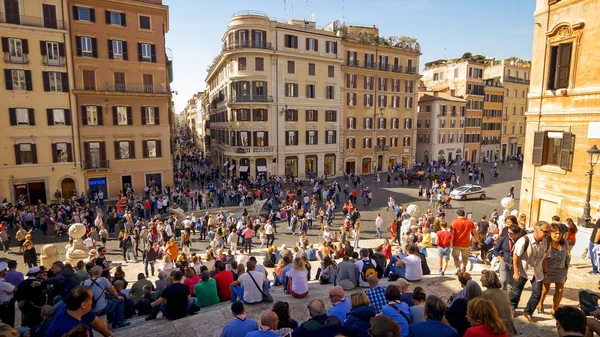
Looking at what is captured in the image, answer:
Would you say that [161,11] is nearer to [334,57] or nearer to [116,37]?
[116,37]

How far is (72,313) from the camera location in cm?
434

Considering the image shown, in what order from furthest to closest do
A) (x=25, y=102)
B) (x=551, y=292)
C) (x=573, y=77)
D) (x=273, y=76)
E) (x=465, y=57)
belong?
(x=465, y=57) < (x=273, y=76) < (x=25, y=102) < (x=573, y=77) < (x=551, y=292)

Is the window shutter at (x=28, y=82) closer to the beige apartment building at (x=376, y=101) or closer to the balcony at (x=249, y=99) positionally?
the balcony at (x=249, y=99)

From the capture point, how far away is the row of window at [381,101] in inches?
1663

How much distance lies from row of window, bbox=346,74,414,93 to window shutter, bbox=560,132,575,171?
29251 millimetres

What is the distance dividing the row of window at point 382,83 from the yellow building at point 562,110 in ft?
88.1

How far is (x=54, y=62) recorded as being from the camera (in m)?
26.3

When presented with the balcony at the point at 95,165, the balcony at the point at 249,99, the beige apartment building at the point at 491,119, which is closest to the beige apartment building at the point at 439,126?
the beige apartment building at the point at 491,119

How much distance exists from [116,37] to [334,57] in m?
22.1

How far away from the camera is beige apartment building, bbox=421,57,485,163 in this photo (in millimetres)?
50994

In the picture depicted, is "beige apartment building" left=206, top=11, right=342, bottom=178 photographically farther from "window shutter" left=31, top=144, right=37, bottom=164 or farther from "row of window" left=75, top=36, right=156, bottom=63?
"window shutter" left=31, top=144, right=37, bottom=164

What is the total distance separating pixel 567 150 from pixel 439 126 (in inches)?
1453

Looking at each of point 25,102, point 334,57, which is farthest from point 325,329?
point 334,57

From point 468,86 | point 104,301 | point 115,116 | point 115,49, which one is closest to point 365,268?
point 104,301
